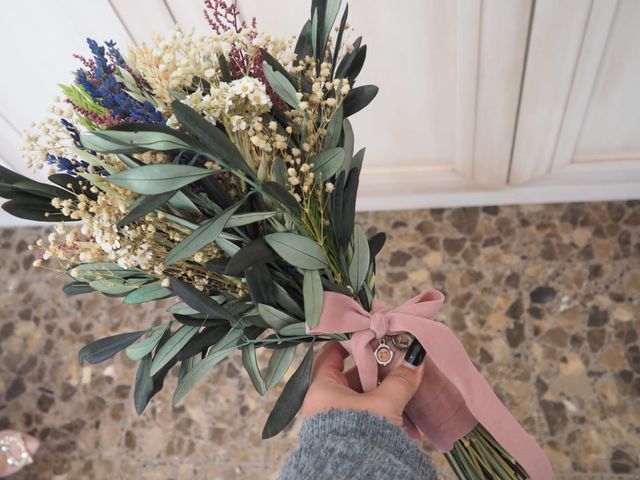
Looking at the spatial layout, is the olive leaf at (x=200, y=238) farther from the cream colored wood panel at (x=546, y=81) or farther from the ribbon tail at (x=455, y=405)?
the cream colored wood panel at (x=546, y=81)

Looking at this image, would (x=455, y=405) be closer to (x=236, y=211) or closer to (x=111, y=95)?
(x=236, y=211)

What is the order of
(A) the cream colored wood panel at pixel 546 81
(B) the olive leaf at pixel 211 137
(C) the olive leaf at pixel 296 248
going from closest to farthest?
(B) the olive leaf at pixel 211 137
(C) the olive leaf at pixel 296 248
(A) the cream colored wood panel at pixel 546 81

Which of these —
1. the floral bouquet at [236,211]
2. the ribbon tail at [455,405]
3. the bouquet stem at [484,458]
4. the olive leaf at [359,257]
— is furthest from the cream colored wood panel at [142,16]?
the bouquet stem at [484,458]

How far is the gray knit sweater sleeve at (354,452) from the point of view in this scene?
0.67 metres

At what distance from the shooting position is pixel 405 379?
31.9 inches

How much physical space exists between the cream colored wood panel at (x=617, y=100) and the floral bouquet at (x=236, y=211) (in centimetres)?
55

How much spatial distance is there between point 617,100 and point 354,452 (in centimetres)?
89

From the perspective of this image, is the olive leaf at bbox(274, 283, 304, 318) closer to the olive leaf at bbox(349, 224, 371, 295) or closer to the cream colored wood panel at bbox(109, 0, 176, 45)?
the olive leaf at bbox(349, 224, 371, 295)

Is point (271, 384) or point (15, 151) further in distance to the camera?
point (15, 151)

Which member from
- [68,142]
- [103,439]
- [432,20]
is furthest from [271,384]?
[103,439]

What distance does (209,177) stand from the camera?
70cm

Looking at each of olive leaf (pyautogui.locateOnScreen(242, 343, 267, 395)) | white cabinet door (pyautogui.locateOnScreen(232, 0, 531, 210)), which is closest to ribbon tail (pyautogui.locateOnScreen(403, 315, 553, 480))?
olive leaf (pyautogui.locateOnScreen(242, 343, 267, 395))

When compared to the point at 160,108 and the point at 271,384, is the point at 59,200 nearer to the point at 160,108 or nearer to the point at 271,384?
the point at 160,108

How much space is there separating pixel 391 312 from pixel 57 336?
3.70 feet
